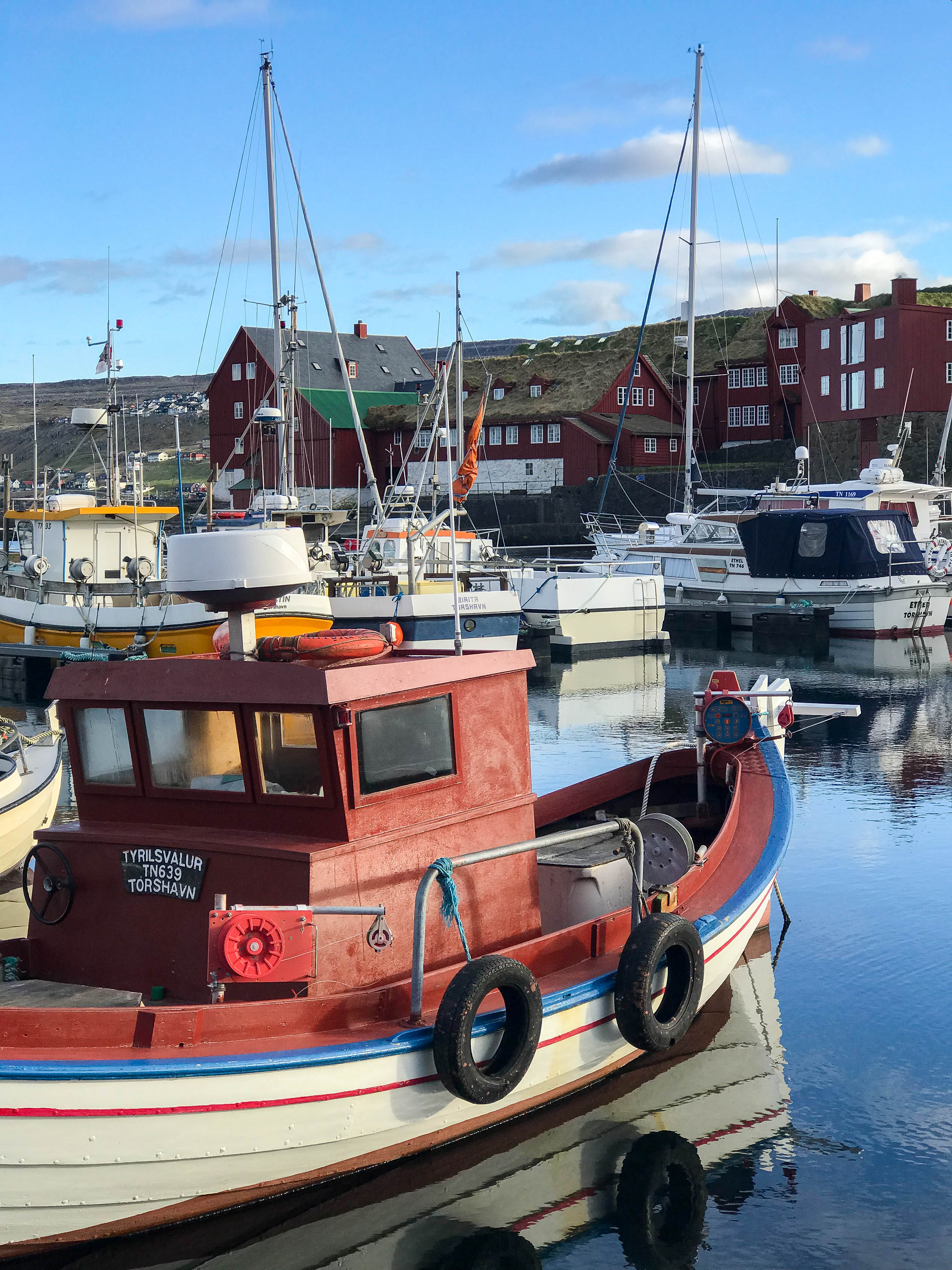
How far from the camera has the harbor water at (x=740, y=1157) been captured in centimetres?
687

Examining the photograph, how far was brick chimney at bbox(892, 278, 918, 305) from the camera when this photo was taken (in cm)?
5531

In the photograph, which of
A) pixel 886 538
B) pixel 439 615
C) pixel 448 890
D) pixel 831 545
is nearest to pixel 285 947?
pixel 448 890

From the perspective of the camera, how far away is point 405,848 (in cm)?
747

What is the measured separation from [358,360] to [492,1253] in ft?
241

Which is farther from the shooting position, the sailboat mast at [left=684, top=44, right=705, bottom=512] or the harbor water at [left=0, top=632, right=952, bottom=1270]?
the sailboat mast at [left=684, top=44, right=705, bottom=512]

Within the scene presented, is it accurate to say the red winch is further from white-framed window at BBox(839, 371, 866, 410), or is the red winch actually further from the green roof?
the green roof

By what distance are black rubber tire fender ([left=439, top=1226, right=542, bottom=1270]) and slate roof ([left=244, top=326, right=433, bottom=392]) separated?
63157 millimetres

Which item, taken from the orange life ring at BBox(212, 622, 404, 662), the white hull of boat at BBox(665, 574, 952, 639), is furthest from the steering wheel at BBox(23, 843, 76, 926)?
the white hull of boat at BBox(665, 574, 952, 639)

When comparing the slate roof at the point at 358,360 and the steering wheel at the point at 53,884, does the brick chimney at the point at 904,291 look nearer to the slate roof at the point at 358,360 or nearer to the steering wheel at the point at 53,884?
the slate roof at the point at 358,360

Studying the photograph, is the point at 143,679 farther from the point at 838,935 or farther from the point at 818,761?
the point at 818,761

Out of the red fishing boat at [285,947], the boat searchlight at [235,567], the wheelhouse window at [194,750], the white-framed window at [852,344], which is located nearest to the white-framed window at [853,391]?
the white-framed window at [852,344]

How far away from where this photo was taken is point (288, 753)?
23.5 feet

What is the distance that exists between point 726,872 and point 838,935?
2424 mm

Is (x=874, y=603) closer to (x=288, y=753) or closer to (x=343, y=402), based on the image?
(x=288, y=753)
